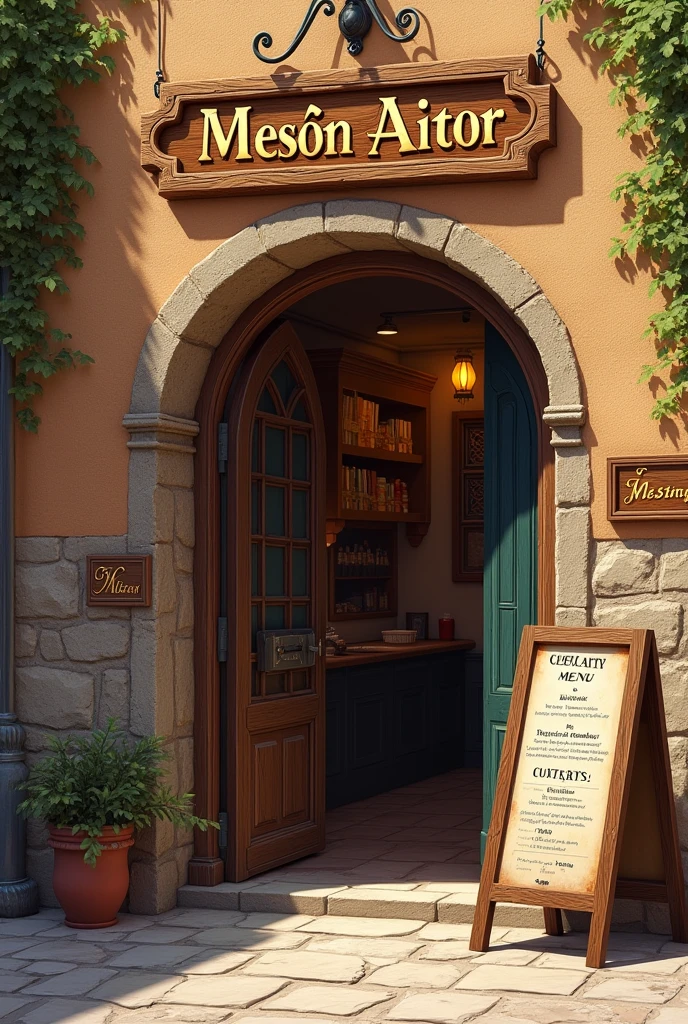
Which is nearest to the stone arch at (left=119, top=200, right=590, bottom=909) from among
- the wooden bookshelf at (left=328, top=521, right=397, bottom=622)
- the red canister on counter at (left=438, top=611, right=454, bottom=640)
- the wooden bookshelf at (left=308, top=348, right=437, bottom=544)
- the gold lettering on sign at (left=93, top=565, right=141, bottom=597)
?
the gold lettering on sign at (left=93, top=565, right=141, bottom=597)

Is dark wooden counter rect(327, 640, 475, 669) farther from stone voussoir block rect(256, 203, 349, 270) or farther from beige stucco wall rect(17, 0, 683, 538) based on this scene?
stone voussoir block rect(256, 203, 349, 270)

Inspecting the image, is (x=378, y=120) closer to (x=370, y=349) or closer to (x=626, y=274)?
(x=626, y=274)

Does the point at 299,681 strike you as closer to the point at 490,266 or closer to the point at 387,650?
the point at 490,266

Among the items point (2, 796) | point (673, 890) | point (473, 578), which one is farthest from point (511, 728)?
point (473, 578)

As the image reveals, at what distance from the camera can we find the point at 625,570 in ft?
18.3

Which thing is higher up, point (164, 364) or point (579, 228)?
point (579, 228)

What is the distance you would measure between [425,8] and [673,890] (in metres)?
3.64

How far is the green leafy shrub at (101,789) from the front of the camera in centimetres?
579

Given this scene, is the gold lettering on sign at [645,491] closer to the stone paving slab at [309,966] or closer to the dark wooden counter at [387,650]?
the stone paving slab at [309,966]

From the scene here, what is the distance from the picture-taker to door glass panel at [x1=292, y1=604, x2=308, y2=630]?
696 cm

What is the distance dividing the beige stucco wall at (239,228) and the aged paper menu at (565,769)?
0.61m

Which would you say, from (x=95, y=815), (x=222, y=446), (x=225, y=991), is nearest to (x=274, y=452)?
(x=222, y=446)

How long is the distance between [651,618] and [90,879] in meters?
2.45

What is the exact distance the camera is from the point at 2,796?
20.2 ft
